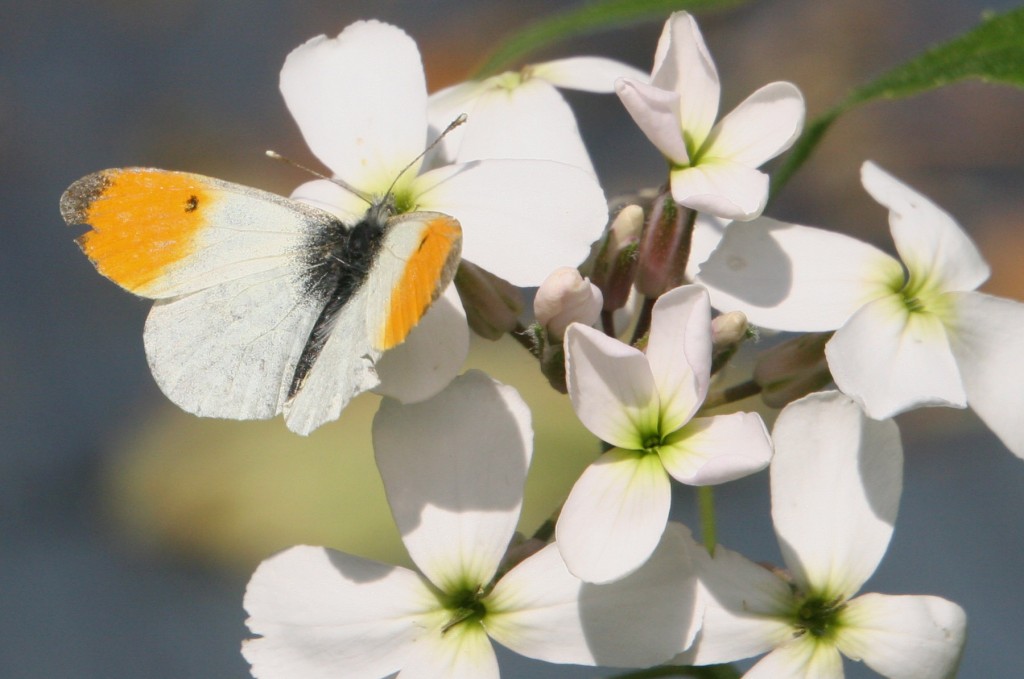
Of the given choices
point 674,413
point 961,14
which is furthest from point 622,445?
point 961,14

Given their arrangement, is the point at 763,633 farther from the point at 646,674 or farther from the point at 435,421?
the point at 435,421

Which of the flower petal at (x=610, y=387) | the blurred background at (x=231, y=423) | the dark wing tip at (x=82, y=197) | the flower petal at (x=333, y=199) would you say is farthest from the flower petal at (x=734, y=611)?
the blurred background at (x=231, y=423)

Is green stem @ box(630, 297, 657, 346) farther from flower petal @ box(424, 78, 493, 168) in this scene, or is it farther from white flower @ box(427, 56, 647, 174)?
flower petal @ box(424, 78, 493, 168)

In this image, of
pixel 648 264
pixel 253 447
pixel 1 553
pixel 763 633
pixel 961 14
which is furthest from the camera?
pixel 961 14

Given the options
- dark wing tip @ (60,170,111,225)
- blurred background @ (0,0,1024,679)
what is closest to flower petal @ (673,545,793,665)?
dark wing tip @ (60,170,111,225)

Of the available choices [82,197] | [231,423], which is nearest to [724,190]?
[82,197]
